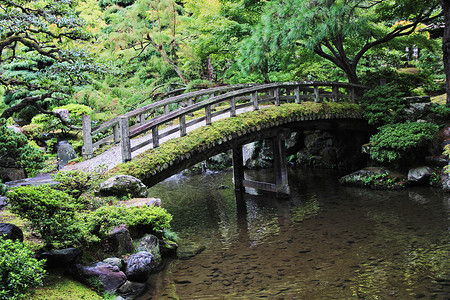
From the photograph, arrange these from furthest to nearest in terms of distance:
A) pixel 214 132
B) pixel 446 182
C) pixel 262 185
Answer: pixel 262 185 < pixel 446 182 < pixel 214 132

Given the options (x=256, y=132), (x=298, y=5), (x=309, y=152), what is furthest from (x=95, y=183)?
(x=309, y=152)

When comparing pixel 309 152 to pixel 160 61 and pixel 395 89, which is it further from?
pixel 160 61

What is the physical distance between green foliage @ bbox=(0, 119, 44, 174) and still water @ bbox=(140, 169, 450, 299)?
10.8 feet

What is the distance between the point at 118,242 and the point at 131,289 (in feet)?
3.24

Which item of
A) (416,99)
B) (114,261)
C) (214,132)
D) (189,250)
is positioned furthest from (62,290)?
(416,99)

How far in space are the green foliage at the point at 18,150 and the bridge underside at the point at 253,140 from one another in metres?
2.97

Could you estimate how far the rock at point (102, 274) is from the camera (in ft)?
19.6

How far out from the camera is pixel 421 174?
13523 mm

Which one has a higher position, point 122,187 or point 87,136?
point 87,136

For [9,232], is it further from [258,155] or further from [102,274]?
[258,155]

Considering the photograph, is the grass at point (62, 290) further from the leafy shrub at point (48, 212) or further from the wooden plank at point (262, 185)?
the wooden plank at point (262, 185)

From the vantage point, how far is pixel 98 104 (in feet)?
57.4

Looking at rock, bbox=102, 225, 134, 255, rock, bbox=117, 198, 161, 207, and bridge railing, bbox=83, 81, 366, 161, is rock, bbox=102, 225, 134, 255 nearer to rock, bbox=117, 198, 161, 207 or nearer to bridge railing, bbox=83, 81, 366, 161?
rock, bbox=117, 198, 161, 207

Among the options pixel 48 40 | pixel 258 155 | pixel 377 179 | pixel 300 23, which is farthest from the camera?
pixel 258 155
